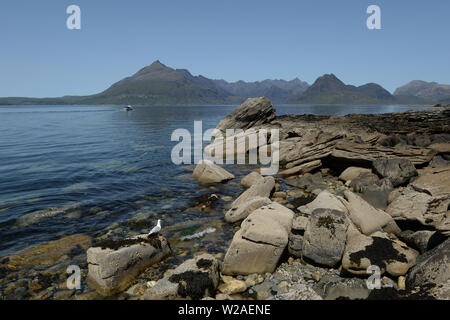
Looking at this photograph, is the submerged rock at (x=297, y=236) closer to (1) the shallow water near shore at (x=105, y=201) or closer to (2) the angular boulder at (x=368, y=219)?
(2) the angular boulder at (x=368, y=219)

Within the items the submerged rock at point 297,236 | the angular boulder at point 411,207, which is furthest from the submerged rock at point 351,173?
the submerged rock at point 297,236

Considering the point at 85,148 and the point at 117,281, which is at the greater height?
the point at 85,148

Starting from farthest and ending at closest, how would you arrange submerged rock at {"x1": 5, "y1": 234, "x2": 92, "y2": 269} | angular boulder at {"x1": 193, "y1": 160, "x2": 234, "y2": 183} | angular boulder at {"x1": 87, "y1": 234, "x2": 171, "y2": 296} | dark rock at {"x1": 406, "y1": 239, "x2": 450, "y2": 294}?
1. angular boulder at {"x1": 193, "y1": 160, "x2": 234, "y2": 183}
2. submerged rock at {"x1": 5, "y1": 234, "x2": 92, "y2": 269}
3. angular boulder at {"x1": 87, "y1": 234, "x2": 171, "y2": 296}
4. dark rock at {"x1": 406, "y1": 239, "x2": 450, "y2": 294}

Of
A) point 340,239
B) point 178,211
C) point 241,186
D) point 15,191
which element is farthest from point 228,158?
point 340,239

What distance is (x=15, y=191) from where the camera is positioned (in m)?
16.2

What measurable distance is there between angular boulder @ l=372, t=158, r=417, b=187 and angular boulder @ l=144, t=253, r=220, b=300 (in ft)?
38.5

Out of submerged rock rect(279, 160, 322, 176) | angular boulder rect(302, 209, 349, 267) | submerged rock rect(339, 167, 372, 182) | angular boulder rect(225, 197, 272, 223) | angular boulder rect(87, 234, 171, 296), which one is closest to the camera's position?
angular boulder rect(87, 234, 171, 296)

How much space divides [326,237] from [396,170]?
29.7 ft

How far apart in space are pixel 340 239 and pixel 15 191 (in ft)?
62.8

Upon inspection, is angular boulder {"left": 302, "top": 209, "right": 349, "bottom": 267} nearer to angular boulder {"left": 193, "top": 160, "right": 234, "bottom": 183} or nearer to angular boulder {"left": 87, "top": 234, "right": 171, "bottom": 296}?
angular boulder {"left": 87, "top": 234, "right": 171, "bottom": 296}

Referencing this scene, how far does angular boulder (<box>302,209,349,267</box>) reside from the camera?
783 cm

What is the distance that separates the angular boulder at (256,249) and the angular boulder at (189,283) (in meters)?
0.68

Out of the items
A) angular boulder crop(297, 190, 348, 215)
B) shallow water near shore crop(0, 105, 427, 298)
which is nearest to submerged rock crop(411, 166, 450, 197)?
angular boulder crop(297, 190, 348, 215)
